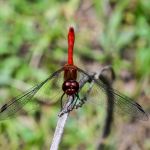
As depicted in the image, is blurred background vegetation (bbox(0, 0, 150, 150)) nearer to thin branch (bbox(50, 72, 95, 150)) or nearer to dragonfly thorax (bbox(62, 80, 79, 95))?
dragonfly thorax (bbox(62, 80, 79, 95))

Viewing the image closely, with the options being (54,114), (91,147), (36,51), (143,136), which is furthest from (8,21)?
(143,136)

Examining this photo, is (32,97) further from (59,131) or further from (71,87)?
(59,131)

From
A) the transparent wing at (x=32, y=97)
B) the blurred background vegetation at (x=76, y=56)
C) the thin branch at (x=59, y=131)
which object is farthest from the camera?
the blurred background vegetation at (x=76, y=56)

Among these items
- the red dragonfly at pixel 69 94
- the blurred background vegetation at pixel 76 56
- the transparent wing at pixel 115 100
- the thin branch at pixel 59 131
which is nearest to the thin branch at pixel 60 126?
the thin branch at pixel 59 131

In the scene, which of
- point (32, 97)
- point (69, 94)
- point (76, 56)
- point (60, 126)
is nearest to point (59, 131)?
point (60, 126)

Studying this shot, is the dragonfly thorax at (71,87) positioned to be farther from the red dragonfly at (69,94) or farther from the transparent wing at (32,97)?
the transparent wing at (32,97)

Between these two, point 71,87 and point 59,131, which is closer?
point 59,131

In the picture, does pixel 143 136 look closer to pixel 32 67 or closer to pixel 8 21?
pixel 32 67

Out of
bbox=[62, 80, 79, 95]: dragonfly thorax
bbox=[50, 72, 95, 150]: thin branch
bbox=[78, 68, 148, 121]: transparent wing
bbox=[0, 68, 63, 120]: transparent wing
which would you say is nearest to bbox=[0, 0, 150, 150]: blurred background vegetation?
bbox=[0, 68, 63, 120]: transparent wing
